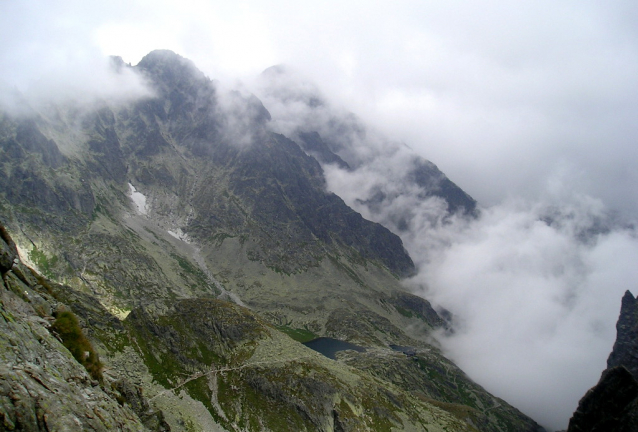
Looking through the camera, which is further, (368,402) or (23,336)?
(368,402)

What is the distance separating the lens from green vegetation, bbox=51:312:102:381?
4144 cm

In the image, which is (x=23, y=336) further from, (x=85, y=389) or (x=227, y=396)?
(x=227, y=396)

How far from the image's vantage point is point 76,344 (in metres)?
42.7

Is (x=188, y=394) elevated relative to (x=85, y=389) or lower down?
lower down

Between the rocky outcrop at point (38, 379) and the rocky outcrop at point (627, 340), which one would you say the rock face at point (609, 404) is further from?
the rocky outcrop at point (627, 340)

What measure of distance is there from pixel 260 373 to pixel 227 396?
14593 millimetres

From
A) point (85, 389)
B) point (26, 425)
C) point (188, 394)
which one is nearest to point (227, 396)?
point (188, 394)

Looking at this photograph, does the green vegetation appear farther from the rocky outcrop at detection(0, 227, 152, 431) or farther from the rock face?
the rock face

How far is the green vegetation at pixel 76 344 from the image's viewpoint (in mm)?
41438

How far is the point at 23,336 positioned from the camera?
106ft

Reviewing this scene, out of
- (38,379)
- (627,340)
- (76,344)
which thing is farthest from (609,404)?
(627,340)

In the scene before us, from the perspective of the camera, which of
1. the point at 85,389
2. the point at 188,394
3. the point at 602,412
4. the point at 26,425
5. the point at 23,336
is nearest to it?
the point at 26,425

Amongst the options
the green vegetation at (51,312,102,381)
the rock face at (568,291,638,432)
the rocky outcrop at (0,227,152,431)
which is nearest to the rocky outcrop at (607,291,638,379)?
the rock face at (568,291,638,432)

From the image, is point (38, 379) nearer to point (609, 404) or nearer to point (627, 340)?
point (609, 404)
